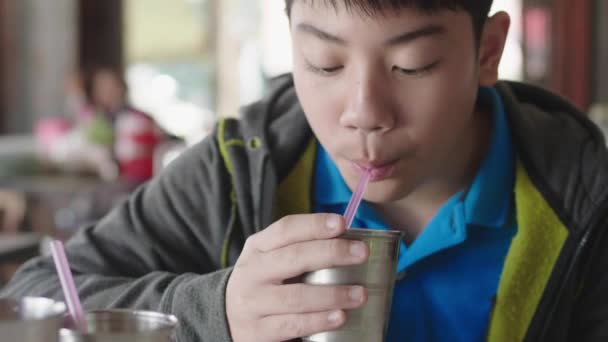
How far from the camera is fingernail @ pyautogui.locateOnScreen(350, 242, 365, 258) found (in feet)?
2.44

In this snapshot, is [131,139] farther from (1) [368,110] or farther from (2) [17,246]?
(1) [368,110]

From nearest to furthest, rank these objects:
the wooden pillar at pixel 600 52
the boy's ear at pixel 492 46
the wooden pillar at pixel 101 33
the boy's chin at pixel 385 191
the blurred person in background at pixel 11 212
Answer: the boy's chin at pixel 385 191
the boy's ear at pixel 492 46
the blurred person in background at pixel 11 212
the wooden pillar at pixel 600 52
the wooden pillar at pixel 101 33

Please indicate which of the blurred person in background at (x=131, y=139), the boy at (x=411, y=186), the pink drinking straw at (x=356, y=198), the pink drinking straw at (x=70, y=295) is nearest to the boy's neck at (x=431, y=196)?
the boy at (x=411, y=186)

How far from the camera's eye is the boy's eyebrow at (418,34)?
0.94 m

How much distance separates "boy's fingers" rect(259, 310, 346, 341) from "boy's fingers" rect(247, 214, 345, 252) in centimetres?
7

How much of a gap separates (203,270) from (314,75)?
372 millimetres

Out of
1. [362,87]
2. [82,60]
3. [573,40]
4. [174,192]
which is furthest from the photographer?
[82,60]

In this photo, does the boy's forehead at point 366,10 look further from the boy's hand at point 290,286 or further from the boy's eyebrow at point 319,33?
the boy's hand at point 290,286

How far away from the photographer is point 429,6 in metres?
0.97

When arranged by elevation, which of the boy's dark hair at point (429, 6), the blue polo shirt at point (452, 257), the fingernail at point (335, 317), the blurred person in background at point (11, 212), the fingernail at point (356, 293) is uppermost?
the boy's dark hair at point (429, 6)

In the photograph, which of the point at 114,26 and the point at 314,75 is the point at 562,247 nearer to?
the point at 314,75

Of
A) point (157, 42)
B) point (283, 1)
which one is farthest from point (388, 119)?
point (157, 42)

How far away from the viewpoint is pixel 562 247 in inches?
45.3

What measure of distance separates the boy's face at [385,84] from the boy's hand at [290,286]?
0.20 metres
